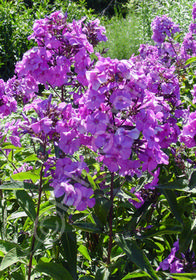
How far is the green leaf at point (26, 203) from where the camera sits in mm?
1473

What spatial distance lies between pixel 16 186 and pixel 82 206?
13.4 inches

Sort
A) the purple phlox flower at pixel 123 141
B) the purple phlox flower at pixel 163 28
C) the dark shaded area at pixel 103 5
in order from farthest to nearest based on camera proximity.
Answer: the dark shaded area at pixel 103 5 < the purple phlox flower at pixel 163 28 < the purple phlox flower at pixel 123 141

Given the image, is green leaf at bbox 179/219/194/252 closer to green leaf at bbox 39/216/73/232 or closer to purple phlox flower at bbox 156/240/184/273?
purple phlox flower at bbox 156/240/184/273

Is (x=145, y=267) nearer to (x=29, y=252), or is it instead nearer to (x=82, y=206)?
(x=82, y=206)

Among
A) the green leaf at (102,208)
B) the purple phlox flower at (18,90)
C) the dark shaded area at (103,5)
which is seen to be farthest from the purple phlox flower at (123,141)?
the dark shaded area at (103,5)

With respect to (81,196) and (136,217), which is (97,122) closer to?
(81,196)

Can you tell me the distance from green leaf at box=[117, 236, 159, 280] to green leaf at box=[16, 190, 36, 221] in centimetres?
39

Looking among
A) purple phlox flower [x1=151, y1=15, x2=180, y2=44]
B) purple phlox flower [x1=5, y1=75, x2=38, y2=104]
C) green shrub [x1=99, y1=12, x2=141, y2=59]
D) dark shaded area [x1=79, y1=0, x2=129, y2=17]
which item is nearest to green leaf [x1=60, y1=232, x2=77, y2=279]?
purple phlox flower [x1=5, y1=75, x2=38, y2=104]

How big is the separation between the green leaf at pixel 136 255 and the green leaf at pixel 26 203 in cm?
39

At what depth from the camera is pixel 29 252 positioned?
1.45 m

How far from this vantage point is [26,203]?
1489 millimetres

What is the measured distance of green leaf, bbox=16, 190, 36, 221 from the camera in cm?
147

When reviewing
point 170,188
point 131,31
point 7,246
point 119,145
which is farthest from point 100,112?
point 131,31

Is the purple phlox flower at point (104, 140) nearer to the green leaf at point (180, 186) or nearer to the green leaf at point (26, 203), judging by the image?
the green leaf at point (180, 186)
